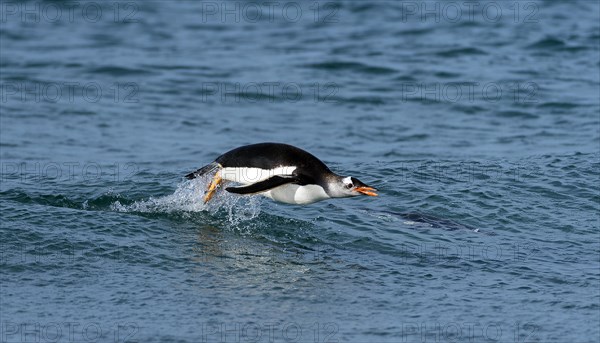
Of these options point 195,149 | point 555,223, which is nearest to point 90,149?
point 195,149

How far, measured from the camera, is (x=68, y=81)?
68.0 feet

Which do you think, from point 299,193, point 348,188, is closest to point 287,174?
point 299,193

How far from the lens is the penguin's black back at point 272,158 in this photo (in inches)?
400

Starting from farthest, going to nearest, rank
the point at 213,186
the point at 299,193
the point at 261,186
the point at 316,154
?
the point at 316,154 → the point at 213,186 → the point at 299,193 → the point at 261,186

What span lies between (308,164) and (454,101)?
9771mm

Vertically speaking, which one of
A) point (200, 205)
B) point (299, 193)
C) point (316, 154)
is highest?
point (299, 193)

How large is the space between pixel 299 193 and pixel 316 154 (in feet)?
18.6

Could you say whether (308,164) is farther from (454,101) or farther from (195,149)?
(454,101)

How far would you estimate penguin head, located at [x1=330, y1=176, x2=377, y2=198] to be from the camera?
32.8 ft

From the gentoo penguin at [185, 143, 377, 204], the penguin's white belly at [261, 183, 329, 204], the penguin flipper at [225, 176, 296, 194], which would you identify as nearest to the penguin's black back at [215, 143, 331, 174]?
the gentoo penguin at [185, 143, 377, 204]

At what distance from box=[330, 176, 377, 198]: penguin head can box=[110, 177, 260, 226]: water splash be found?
1358mm

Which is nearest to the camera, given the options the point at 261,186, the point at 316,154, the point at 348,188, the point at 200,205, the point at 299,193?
the point at 261,186

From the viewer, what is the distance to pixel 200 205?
36.6ft

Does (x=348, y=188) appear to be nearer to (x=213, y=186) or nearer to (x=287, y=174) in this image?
(x=287, y=174)
